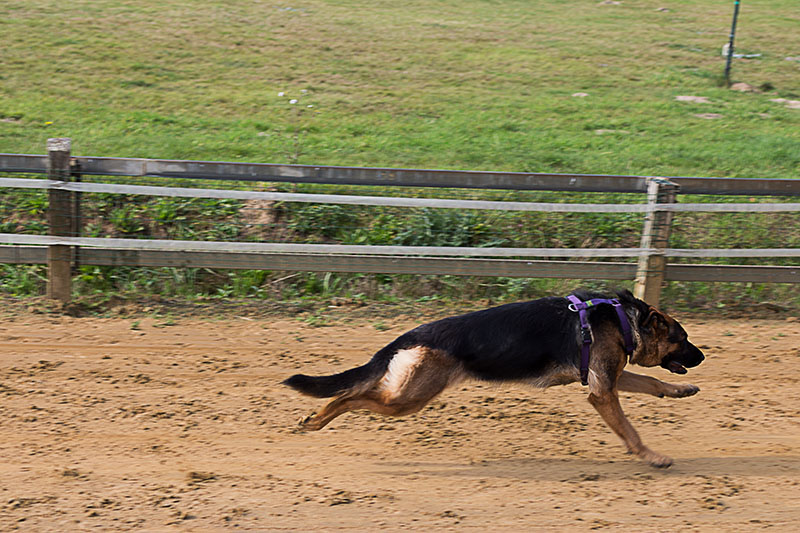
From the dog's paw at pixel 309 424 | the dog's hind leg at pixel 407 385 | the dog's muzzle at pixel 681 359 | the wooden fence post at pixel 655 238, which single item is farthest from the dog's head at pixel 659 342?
the wooden fence post at pixel 655 238

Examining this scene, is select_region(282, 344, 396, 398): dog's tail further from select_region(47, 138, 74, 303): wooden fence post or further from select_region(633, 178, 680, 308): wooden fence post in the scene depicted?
select_region(633, 178, 680, 308): wooden fence post

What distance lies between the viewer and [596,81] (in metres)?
14.8

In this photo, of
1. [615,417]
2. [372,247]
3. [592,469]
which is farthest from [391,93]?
[592,469]

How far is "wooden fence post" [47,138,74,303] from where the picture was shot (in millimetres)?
6520

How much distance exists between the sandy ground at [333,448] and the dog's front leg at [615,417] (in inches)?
4.4

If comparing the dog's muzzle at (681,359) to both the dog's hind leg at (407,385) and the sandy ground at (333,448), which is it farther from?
the dog's hind leg at (407,385)

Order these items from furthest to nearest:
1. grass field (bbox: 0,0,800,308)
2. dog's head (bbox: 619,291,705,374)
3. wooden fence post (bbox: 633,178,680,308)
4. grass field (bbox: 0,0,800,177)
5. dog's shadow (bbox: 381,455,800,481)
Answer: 1. grass field (bbox: 0,0,800,177)
2. grass field (bbox: 0,0,800,308)
3. wooden fence post (bbox: 633,178,680,308)
4. dog's head (bbox: 619,291,705,374)
5. dog's shadow (bbox: 381,455,800,481)

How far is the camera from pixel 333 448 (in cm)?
442

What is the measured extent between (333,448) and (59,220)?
372 cm

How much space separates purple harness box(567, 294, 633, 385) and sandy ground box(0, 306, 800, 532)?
1.35ft

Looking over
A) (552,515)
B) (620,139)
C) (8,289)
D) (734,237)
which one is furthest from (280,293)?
(620,139)

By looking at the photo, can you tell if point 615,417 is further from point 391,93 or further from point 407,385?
point 391,93

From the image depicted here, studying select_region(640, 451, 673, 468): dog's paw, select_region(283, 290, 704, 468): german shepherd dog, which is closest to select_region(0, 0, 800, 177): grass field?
select_region(283, 290, 704, 468): german shepherd dog

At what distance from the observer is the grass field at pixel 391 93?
394 inches
